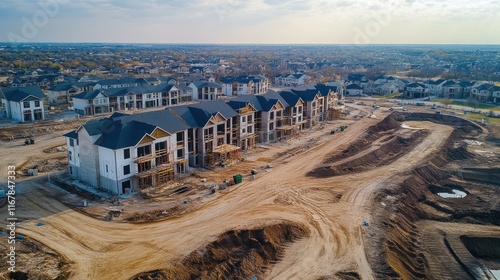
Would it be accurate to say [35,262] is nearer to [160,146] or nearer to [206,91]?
[160,146]

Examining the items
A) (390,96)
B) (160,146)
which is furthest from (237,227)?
(390,96)

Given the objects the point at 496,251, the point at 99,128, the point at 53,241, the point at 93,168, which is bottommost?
the point at 496,251

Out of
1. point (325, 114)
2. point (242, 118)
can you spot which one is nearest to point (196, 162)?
point (242, 118)

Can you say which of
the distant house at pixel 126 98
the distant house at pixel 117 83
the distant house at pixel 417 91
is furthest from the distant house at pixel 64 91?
the distant house at pixel 417 91

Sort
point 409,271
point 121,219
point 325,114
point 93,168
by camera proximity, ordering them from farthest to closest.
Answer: point 325,114
point 93,168
point 121,219
point 409,271

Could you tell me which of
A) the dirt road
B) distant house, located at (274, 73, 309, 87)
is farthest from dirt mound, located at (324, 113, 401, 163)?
distant house, located at (274, 73, 309, 87)

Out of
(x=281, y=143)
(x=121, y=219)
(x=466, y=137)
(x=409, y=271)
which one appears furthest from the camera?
(x=466, y=137)

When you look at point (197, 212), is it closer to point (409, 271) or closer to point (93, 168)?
point (93, 168)

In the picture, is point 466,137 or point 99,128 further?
point 466,137
